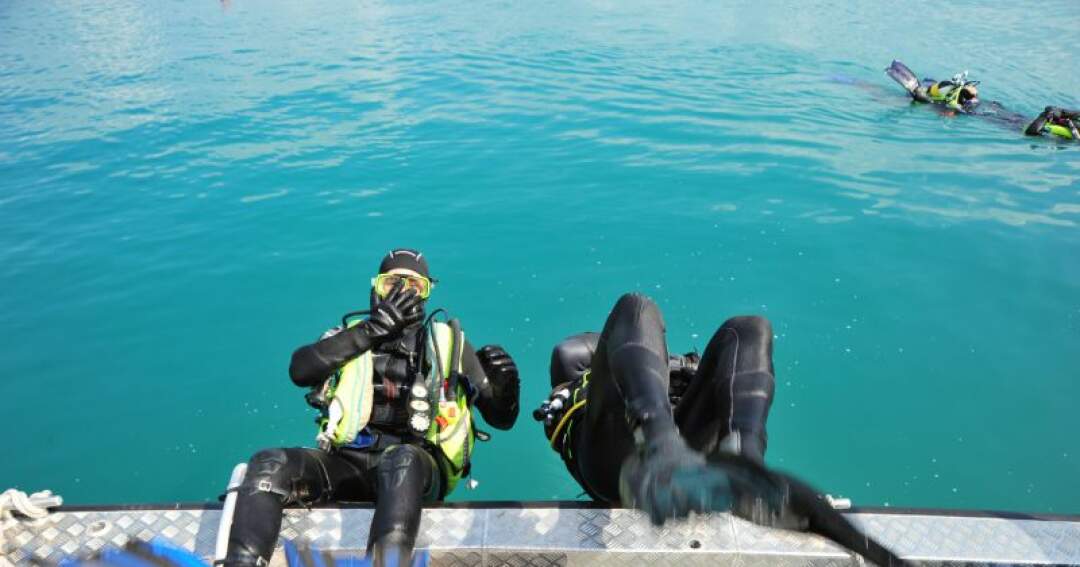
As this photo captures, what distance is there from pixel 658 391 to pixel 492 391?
1461 mm

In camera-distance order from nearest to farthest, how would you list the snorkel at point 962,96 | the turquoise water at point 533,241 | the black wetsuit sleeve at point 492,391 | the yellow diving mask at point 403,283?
the yellow diving mask at point 403,283
the black wetsuit sleeve at point 492,391
the turquoise water at point 533,241
the snorkel at point 962,96

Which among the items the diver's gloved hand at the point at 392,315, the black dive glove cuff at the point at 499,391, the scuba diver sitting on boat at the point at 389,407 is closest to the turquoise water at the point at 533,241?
the black dive glove cuff at the point at 499,391

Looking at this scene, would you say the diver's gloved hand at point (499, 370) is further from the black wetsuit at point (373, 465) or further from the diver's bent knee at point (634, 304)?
the diver's bent knee at point (634, 304)

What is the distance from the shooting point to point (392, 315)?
128 inches

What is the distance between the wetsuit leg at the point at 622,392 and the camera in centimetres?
234

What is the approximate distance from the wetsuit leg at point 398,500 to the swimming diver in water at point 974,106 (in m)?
12.4

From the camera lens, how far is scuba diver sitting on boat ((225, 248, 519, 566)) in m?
2.83

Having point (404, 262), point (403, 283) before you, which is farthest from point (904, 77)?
point (403, 283)

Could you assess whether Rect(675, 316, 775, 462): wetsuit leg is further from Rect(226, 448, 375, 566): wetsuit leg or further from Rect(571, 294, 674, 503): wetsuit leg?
Rect(226, 448, 375, 566): wetsuit leg

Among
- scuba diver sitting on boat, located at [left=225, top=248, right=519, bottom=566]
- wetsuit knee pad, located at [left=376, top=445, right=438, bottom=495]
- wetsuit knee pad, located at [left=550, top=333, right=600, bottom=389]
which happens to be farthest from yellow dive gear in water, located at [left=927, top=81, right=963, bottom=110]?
wetsuit knee pad, located at [left=376, top=445, right=438, bottom=495]

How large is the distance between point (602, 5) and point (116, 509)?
22.1 metres

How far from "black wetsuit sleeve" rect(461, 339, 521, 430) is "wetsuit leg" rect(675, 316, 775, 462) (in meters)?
1.04

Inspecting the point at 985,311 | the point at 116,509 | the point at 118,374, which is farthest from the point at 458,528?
the point at 985,311

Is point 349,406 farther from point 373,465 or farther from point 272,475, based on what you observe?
point 272,475
